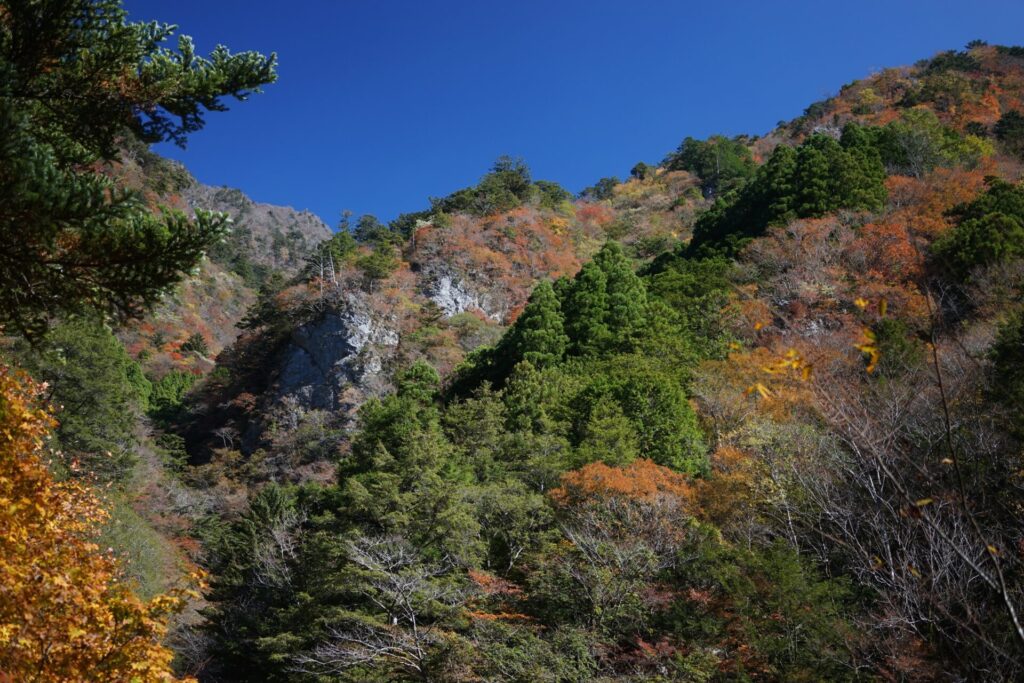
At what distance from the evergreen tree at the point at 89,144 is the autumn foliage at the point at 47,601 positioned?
132 cm

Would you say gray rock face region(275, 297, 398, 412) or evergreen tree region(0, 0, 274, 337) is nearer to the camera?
evergreen tree region(0, 0, 274, 337)

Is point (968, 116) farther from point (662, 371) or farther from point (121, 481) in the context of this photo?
point (121, 481)

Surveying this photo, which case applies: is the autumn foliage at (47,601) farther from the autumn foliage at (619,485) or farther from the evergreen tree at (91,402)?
the evergreen tree at (91,402)

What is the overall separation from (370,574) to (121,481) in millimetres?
15894

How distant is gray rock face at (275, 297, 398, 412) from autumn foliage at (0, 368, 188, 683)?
25901 mm

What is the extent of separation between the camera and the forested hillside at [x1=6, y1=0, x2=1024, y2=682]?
19.5 feet

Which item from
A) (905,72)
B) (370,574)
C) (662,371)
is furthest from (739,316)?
(905,72)

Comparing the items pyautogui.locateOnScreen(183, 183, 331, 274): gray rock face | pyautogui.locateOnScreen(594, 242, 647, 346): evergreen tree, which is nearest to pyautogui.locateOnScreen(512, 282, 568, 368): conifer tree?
pyautogui.locateOnScreen(594, 242, 647, 346): evergreen tree

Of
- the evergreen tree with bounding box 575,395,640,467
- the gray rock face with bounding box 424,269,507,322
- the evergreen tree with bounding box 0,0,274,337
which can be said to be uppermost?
the gray rock face with bounding box 424,269,507,322

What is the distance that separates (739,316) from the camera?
25.5m

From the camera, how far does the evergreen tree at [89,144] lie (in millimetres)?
5066

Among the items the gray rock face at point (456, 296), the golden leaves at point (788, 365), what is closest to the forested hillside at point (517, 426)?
the golden leaves at point (788, 365)

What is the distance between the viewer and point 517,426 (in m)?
21.9

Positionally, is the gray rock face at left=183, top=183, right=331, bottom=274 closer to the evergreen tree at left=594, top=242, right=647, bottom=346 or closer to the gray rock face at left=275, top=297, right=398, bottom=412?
the gray rock face at left=275, top=297, right=398, bottom=412
